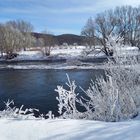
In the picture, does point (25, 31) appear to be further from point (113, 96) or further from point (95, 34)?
point (113, 96)

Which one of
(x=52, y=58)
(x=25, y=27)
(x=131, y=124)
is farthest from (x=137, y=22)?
(x=131, y=124)

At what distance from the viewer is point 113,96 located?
7934 mm

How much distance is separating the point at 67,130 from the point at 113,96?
11.5ft

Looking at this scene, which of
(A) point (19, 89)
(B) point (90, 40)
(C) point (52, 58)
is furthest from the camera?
(B) point (90, 40)

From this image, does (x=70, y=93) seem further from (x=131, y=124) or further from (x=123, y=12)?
(x=123, y=12)

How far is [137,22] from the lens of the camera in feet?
208

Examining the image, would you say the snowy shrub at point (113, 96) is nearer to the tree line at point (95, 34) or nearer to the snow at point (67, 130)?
the snow at point (67, 130)

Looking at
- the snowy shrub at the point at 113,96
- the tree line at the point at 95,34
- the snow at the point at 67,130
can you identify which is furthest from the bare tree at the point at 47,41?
the snow at the point at 67,130

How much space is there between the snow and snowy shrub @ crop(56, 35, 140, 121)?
102 inches

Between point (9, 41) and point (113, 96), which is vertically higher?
point (9, 41)

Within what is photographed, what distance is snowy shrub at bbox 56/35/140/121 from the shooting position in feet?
25.7

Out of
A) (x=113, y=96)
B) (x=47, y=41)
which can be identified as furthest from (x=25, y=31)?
(x=113, y=96)

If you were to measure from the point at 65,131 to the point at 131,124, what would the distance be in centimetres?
103

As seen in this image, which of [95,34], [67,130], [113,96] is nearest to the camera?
[67,130]
